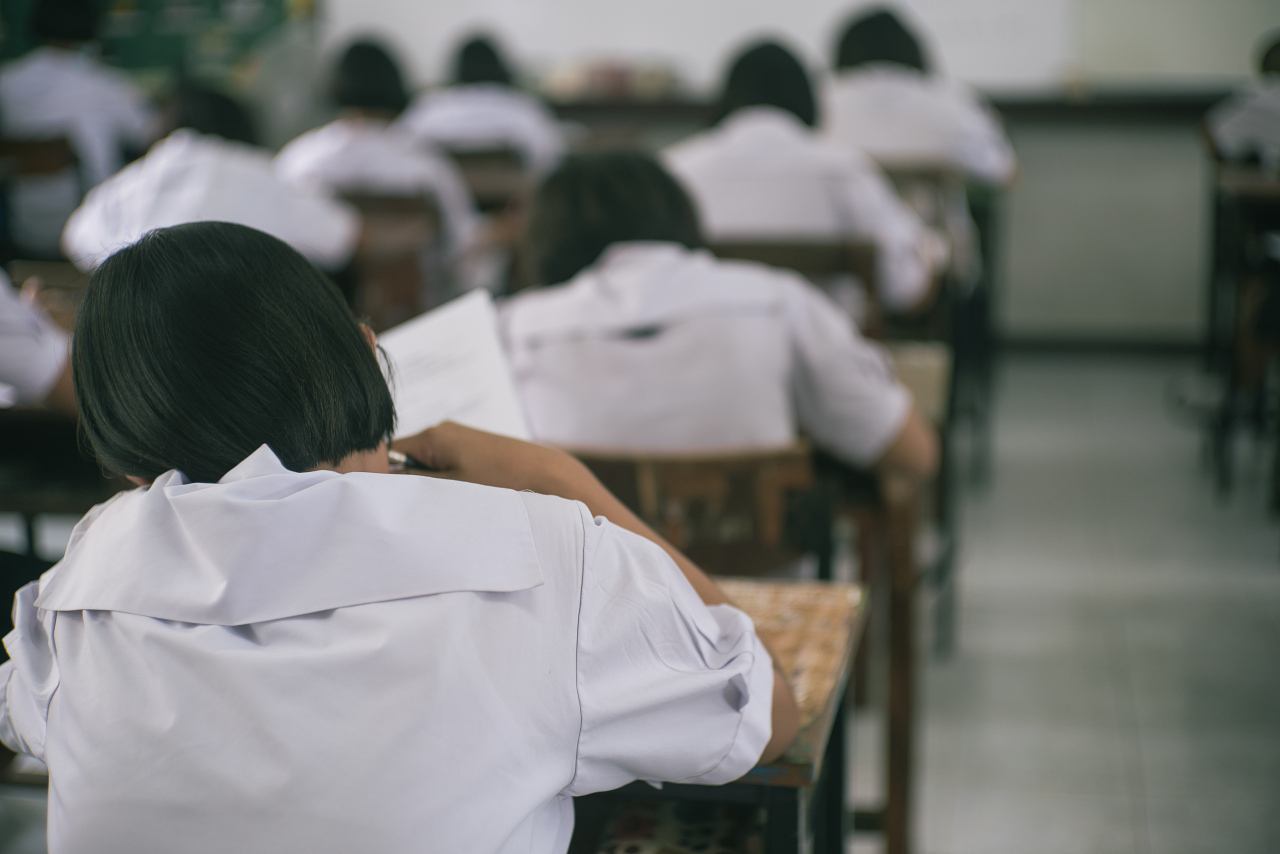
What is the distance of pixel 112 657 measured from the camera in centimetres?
69

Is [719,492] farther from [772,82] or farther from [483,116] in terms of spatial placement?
[483,116]

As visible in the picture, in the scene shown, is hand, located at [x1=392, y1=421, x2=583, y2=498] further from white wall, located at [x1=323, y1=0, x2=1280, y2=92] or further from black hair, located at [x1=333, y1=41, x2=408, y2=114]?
white wall, located at [x1=323, y1=0, x2=1280, y2=92]

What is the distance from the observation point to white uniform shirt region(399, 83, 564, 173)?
15.8 ft

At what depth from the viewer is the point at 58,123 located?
4.61 m

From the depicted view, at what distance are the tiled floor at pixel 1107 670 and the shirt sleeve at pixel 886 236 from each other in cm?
67

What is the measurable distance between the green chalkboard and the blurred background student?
8.43 ft

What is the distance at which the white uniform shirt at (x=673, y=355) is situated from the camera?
1563 millimetres

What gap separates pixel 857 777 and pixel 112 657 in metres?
1.53

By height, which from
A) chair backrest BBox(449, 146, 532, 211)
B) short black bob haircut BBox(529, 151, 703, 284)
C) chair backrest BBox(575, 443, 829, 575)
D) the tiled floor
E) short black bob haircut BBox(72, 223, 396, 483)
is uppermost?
short black bob haircut BBox(72, 223, 396, 483)

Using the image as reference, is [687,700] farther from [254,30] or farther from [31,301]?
[254,30]

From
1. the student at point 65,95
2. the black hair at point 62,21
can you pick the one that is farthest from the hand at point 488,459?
the black hair at point 62,21

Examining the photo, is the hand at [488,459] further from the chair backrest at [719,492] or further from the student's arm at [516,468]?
the chair backrest at [719,492]

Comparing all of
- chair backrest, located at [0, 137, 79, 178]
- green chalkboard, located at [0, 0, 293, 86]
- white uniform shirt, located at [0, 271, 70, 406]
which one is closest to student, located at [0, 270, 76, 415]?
white uniform shirt, located at [0, 271, 70, 406]

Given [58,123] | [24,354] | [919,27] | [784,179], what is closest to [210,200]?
[24,354]
